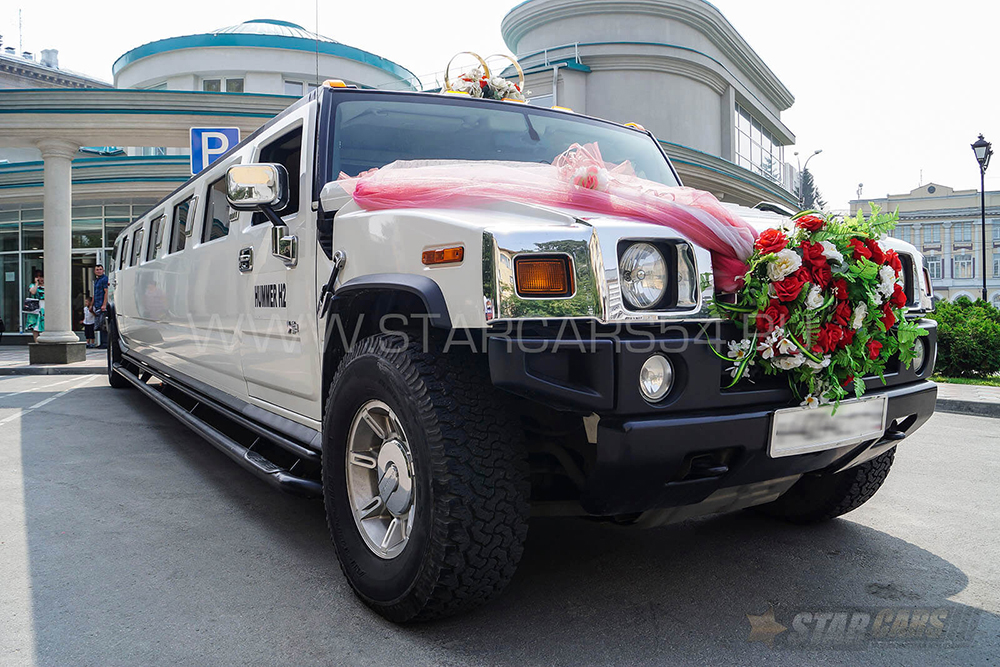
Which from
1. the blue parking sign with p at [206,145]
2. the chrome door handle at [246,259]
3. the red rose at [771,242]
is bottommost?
the red rose at [771,242]

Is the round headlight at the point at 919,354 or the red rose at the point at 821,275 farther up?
the red rose at the point at 821,275

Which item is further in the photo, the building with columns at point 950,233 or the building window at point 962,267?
the building window at point 962,267

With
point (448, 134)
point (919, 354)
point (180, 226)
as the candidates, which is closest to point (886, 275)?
point (919, 354)

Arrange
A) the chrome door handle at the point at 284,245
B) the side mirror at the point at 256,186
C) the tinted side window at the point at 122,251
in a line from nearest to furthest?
1. the side mirror at the point at 256,186
2. the chrome door handle at the point at 284,245
3. the tinted side window at the point at 122,251

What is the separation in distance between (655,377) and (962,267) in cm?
8856

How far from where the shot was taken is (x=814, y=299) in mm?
2215

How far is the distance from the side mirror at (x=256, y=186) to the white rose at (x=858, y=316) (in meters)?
2.24

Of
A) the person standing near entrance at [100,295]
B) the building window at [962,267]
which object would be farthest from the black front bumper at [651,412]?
the building window at [962,267]

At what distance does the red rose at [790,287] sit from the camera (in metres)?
2.19

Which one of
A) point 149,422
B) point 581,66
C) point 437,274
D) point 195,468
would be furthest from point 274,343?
point 581,66

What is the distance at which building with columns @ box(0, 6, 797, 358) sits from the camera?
12.7 m

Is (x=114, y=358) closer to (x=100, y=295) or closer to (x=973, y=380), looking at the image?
(x=100, y=295)

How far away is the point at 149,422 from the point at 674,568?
5.35 meters
